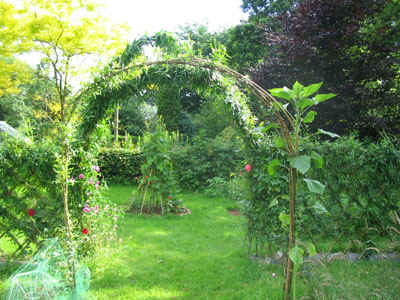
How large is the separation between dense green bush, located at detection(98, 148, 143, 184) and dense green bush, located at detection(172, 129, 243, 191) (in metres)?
1.48

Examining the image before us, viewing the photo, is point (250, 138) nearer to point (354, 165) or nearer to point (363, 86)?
point (354, 165)

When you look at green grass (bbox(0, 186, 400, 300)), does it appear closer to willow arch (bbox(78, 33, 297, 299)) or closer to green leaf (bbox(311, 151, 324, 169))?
green leaf (bbox(311, 151, 324, 169))

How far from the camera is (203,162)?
9039 millimetres

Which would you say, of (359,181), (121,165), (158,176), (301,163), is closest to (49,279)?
(301,163)

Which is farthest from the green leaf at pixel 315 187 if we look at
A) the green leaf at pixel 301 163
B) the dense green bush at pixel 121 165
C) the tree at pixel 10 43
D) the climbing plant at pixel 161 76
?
the tree at pixel 10 43

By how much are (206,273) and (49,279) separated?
187 centimetres

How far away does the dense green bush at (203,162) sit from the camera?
8820 millimetres

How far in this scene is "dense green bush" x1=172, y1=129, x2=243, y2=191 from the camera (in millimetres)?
8820

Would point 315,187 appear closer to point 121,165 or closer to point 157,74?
point 157,74

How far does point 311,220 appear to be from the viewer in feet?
11.5

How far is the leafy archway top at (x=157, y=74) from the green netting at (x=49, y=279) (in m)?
1.40

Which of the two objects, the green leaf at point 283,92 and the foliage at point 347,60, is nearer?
the green leaf at point 283,92

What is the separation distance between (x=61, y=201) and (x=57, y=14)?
8345 millimetres

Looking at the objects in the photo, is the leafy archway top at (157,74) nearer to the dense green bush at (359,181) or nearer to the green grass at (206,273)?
the dense green bush at (359,181)
